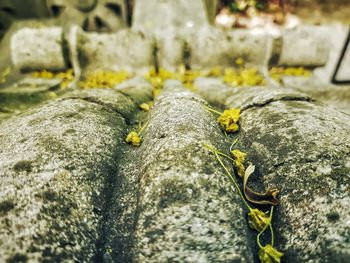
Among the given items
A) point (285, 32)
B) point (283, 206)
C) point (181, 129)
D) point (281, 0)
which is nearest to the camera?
point (283, 206)

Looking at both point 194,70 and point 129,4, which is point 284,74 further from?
point 129,4

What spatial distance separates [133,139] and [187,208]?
569 millimetres

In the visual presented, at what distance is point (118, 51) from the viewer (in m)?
2.76

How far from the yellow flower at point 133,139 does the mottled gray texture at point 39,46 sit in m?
1.88

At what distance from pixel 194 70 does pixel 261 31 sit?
85cm

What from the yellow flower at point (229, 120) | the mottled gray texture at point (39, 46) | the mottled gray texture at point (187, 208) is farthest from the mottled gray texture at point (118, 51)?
the mottled gray texture at point (187, 208)

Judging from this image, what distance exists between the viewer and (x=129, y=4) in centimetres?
490

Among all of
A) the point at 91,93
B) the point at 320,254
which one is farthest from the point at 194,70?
the point at 320,254

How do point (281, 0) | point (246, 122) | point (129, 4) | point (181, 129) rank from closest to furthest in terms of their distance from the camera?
point (181, 129) < point (246, 122) < point (129, 4) < point (281, 0)

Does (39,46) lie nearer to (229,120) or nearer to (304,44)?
(229,120)

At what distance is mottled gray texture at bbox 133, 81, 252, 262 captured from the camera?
783mm

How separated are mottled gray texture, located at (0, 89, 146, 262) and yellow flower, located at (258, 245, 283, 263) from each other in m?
0.58

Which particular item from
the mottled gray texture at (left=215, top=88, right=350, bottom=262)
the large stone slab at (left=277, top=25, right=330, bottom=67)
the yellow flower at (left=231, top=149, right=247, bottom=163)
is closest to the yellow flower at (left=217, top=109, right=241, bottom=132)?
the mottled gray texture at (left=215, top=88, right=350, bottom=262)

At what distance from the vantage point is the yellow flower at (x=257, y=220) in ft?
3.03
